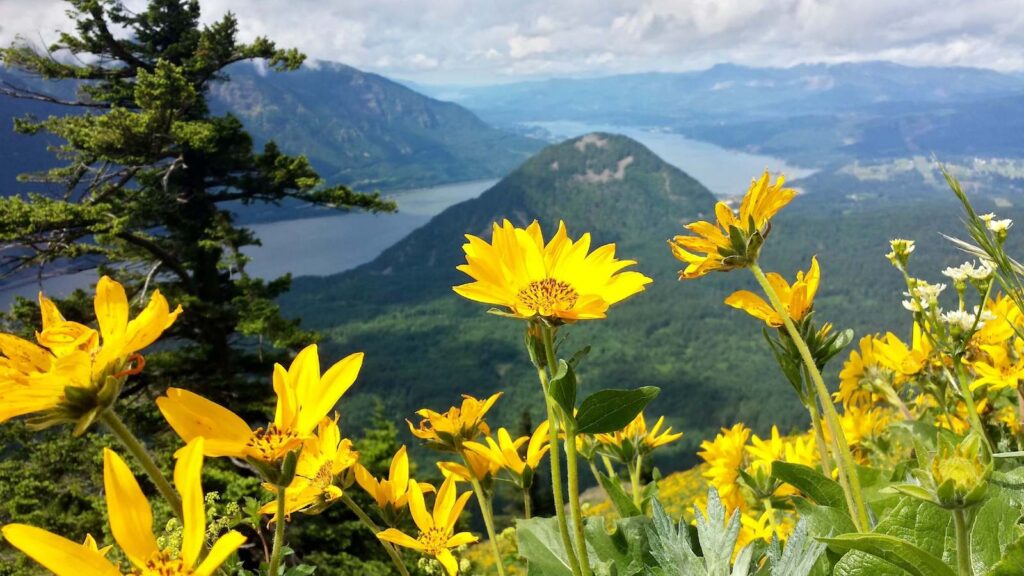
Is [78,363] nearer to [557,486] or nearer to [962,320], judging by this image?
[557,486]

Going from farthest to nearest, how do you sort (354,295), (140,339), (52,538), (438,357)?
1. (354,295)
2. (438,357)
3. (140,339)
4. (52,538)

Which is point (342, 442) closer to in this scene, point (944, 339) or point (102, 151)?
point (944, 339)

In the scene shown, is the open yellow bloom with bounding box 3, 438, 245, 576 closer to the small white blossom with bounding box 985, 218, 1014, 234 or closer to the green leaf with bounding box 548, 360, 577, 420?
the green leaf with bounding box 548, 360, 577, 420

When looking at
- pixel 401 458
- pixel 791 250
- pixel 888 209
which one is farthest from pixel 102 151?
pixel 888 209

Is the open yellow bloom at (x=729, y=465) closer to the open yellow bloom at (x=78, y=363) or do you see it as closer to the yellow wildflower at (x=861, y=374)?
the yellow wildflower at (x=861, y=374)

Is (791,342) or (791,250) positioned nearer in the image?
(791,342)

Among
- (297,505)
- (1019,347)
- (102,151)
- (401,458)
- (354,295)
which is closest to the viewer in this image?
(297,505)
